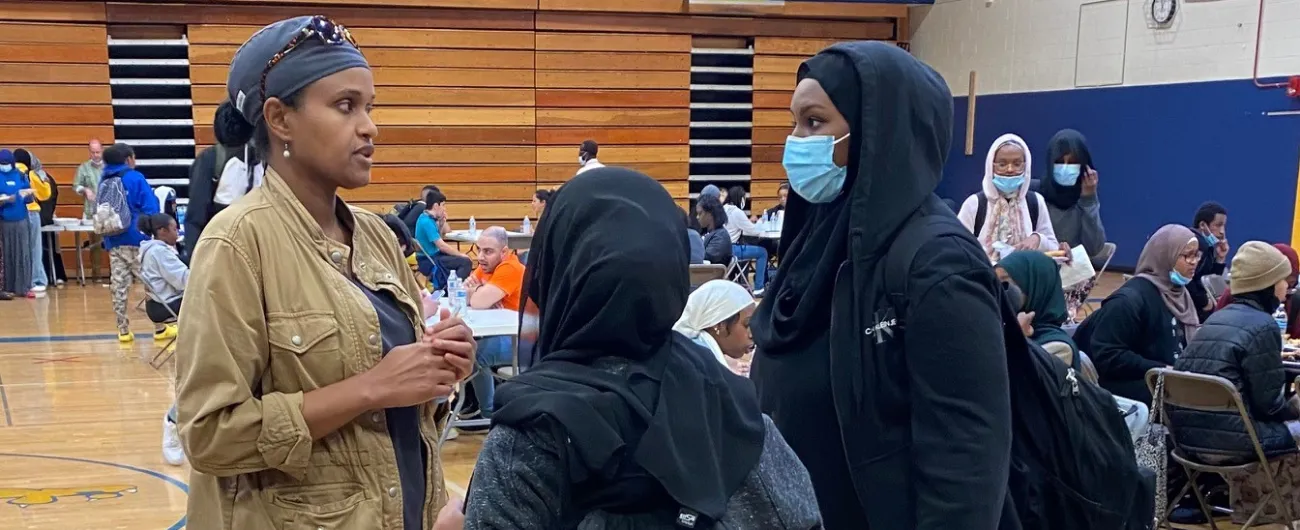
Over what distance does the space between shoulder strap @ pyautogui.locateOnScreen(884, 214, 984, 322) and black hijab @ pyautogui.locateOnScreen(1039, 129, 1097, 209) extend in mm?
5148

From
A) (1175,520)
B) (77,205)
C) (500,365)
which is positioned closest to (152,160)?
(77,205)

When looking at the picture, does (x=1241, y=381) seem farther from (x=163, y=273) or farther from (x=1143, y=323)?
(x=163, y=273)

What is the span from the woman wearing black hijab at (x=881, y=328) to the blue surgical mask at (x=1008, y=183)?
4020 millimetres

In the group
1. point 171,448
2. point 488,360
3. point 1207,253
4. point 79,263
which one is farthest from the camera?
point 79,263

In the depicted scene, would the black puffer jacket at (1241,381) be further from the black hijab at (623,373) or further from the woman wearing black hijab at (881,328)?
the black hijab at (623,373)

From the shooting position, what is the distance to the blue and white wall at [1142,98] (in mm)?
10633

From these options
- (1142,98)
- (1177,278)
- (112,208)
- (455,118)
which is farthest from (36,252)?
(1142,98)

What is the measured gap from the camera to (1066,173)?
6301 mm

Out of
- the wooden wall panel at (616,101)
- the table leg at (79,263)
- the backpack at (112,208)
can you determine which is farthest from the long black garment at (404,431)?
the wooden wall panel at (616,101)

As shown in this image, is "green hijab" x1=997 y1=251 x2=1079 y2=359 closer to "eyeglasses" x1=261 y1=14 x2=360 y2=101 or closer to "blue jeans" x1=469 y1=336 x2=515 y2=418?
"eyeglasses" x1=261 y1=14 x2=360 y2=101

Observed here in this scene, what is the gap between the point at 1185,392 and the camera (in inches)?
170

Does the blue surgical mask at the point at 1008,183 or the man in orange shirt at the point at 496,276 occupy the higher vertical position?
the blue surgical mask at the point at 1008,183

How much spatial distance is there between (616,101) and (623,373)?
13255mm

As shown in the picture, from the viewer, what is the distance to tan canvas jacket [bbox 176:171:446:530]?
146 cm
